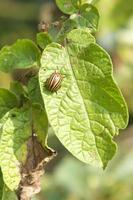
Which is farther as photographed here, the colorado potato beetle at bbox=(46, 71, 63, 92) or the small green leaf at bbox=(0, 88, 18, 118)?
the small green leaf at bbox=(0, 88, 18, 118)

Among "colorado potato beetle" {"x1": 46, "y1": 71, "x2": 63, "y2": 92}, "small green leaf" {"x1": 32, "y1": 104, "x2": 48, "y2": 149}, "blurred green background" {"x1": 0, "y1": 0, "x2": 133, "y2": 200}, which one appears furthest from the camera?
"blurred green background" {"x1": 0, "y1": 0, "x2": 133, "y2": 200}

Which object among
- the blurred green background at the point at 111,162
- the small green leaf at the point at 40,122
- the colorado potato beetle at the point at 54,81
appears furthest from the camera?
the blurred green background at the point at 111,162

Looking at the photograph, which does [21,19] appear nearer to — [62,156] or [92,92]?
[62,156]

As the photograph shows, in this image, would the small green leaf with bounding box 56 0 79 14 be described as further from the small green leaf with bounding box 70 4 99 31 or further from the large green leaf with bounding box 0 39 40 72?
the large green leaf with bounding box 0 39 40 72

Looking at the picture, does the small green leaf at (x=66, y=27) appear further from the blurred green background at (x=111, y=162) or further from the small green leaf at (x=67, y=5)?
the blurred green background at (x=111, y=162)

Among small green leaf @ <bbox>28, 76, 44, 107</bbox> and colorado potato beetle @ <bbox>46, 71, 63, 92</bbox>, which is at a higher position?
colorado potato beetle @ <bbox>46, 71, 63, 92</bbox>

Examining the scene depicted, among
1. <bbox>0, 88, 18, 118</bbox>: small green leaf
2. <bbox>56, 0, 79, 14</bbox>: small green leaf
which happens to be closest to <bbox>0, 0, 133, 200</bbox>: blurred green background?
<bbox>56, 0, 79, 14</bbox>: small green leaf

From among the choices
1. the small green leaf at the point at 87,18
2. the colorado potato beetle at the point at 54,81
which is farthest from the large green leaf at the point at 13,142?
the small green leaf at the point at 87,18

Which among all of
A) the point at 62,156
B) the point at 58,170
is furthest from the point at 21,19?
the point at 58,170
